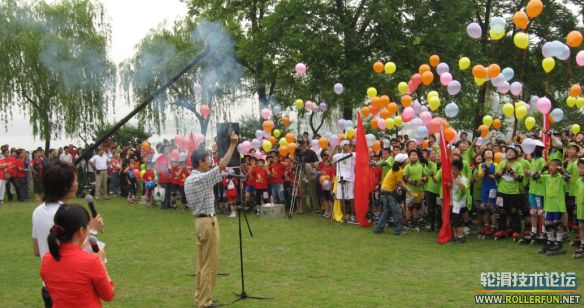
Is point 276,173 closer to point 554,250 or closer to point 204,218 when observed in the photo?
point 554,250

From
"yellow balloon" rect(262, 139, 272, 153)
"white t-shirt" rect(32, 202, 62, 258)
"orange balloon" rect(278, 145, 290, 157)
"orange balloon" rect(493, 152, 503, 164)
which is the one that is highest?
"yellow balloon" rect(262, 139, 272, 153)

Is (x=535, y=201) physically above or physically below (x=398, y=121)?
below

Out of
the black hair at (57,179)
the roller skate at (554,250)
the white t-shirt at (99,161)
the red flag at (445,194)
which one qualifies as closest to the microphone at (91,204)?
the black hair at (57,179)

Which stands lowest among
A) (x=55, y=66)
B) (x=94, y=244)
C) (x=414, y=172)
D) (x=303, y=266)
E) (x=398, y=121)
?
(x=303, y=266)

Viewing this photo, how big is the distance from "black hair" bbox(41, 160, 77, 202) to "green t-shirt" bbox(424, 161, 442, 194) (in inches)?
320

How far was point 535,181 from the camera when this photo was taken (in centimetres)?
920

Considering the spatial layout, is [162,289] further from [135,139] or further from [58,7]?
[135,139]

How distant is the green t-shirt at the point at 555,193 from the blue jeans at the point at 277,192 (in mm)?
7125

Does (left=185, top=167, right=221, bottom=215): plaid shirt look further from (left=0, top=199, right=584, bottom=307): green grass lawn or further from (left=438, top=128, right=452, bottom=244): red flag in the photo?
(left=438, top=128, right=452, bottom=244): red flag

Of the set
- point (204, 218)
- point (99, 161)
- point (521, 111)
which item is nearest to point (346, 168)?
point (521, 111)

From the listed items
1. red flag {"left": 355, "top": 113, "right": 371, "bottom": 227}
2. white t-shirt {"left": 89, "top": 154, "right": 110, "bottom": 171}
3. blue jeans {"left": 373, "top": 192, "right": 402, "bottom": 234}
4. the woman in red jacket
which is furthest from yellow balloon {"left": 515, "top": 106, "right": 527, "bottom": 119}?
white t-shirt {"left": 89, "top": 154, "right": 110, "bottom": 171}

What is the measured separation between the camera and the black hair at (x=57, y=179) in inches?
161

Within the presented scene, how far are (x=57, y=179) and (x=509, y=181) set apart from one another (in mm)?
7995

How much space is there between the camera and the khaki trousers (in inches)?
249
